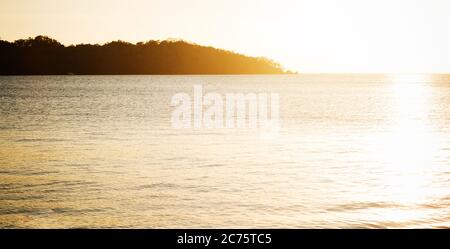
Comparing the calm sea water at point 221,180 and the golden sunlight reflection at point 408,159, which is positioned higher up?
the calm sea water at point 221,180

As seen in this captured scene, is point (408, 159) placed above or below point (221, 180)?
below

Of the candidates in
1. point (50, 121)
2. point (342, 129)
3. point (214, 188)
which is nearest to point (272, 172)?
point (214, 188)

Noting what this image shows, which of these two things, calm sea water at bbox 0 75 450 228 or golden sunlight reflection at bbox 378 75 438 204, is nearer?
calm sea water at bbox 0 75 450 228

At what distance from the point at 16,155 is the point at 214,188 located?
1405 cm

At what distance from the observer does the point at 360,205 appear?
1727cm

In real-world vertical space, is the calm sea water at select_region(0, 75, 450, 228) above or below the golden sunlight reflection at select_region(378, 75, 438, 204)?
above

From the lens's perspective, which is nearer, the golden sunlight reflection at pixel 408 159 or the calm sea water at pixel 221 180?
the calm sea water at pixel 221 180

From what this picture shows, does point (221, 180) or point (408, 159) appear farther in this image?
point (408, 159)

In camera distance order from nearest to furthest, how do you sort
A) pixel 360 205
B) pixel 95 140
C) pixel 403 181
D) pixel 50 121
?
pixel 360 205 < pixel 403 181 < pixel 95 140 < pixel 50 121
